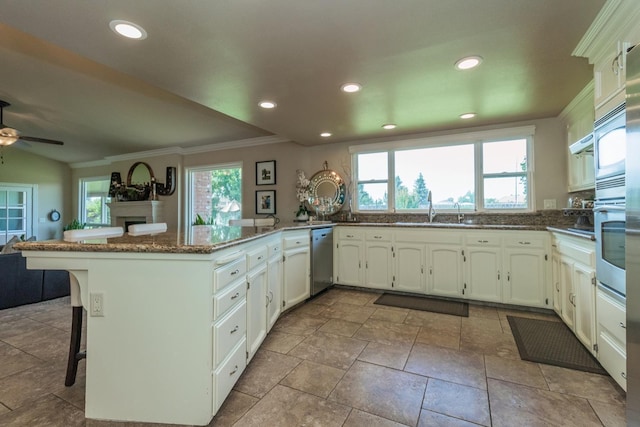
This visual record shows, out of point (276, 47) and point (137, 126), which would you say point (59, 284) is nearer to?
point (137, 126)

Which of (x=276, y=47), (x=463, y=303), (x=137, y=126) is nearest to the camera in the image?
(x=276, y=47)

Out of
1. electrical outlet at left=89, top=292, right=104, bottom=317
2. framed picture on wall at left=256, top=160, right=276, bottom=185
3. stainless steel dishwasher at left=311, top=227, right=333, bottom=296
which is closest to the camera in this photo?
electrical outlet at left=89, top=292, right=104, bottom=317

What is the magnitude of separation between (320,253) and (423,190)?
1.76m

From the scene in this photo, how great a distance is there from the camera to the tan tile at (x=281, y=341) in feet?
7.64

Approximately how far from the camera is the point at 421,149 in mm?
4164

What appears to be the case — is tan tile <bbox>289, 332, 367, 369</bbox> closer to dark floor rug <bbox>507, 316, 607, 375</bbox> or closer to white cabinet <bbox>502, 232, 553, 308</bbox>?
dark floor rug <bbox>507, 316, 607, 375</bbox>

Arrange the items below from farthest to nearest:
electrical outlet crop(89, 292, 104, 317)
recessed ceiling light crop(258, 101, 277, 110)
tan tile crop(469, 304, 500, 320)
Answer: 1. tan tile crop(469, 304, 500, 320)
2. recessed ceiling light crop(258, 101, 277, 110)
3. electrical outlet crop(89, 292, 104, 317)

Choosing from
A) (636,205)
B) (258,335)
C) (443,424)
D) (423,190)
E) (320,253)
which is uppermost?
(423,190)

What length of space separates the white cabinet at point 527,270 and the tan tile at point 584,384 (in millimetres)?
1255

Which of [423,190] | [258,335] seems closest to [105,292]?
[258,335]

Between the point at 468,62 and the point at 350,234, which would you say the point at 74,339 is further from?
the point at 468,62

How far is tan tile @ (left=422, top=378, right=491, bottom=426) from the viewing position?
5.13 ft

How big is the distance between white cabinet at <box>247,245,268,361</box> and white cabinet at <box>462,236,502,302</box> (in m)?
2.39

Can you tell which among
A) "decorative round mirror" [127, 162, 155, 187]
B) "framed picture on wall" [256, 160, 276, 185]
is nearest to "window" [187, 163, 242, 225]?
"framed picture on wall" [256, 160, 276, 185]
